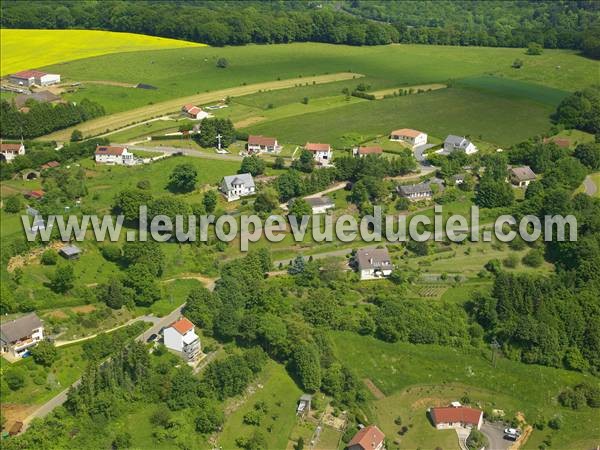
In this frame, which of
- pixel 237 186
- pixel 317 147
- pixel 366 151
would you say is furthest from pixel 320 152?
pixel 237 186

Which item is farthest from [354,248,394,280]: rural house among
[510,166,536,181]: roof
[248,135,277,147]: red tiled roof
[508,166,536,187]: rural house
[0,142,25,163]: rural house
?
[0,142,25,163]: rural house

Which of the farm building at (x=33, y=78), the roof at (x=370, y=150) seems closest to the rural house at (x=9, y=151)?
the farm building at (x=33, y=78)

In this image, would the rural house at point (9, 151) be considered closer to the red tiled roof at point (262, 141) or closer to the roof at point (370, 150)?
the red tiled roof at point (262, 141)

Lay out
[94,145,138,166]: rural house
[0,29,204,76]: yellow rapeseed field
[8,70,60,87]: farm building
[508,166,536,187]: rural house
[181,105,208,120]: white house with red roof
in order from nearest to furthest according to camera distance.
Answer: [508,166,536,187]: rural house, [94,145,138,166]: rural house, [181,105,208,120]: white house with red roof, [8,70,60,87]: farm building, [0,29,204,76]: yellow rapeseed field

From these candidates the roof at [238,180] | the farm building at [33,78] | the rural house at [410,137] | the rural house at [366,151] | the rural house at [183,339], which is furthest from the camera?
the farm building at [33,78]

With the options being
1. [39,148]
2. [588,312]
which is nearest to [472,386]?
[588,312]

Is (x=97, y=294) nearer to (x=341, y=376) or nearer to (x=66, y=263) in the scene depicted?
(x=66, y=263)

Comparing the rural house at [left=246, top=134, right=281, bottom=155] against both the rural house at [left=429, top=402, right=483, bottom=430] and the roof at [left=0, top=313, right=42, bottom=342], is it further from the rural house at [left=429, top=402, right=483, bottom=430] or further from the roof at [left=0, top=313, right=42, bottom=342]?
the rural house at [left=429, top=402, right=483, bottom=430]
